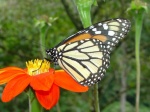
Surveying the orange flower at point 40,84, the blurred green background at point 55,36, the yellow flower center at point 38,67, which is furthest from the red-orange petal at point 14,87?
the blurred green background at point 55,36

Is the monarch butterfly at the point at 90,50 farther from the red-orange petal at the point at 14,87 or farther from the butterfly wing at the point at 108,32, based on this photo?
the red-orange petal at the point at 14,87

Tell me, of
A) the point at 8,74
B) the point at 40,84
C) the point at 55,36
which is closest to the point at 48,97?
the point at 40,84

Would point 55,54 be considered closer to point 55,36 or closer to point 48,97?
point 48,97

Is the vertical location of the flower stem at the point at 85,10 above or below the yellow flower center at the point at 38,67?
above

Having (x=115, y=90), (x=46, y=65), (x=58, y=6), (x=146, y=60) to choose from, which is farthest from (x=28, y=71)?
(x=115, y=90)

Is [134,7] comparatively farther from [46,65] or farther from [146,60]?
[146,60]

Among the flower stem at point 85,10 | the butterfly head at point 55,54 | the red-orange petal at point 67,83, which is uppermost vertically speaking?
the flower stem at point 85,10

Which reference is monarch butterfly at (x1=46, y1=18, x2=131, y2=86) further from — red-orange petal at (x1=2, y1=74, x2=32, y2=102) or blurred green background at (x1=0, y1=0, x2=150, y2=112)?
blurred green background at (x1=0, y1=0, x2=150, y2=112)

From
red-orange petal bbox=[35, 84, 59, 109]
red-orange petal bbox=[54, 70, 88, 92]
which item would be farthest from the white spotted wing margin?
red-orange petal bbox=[35, 84, 59, 109]
